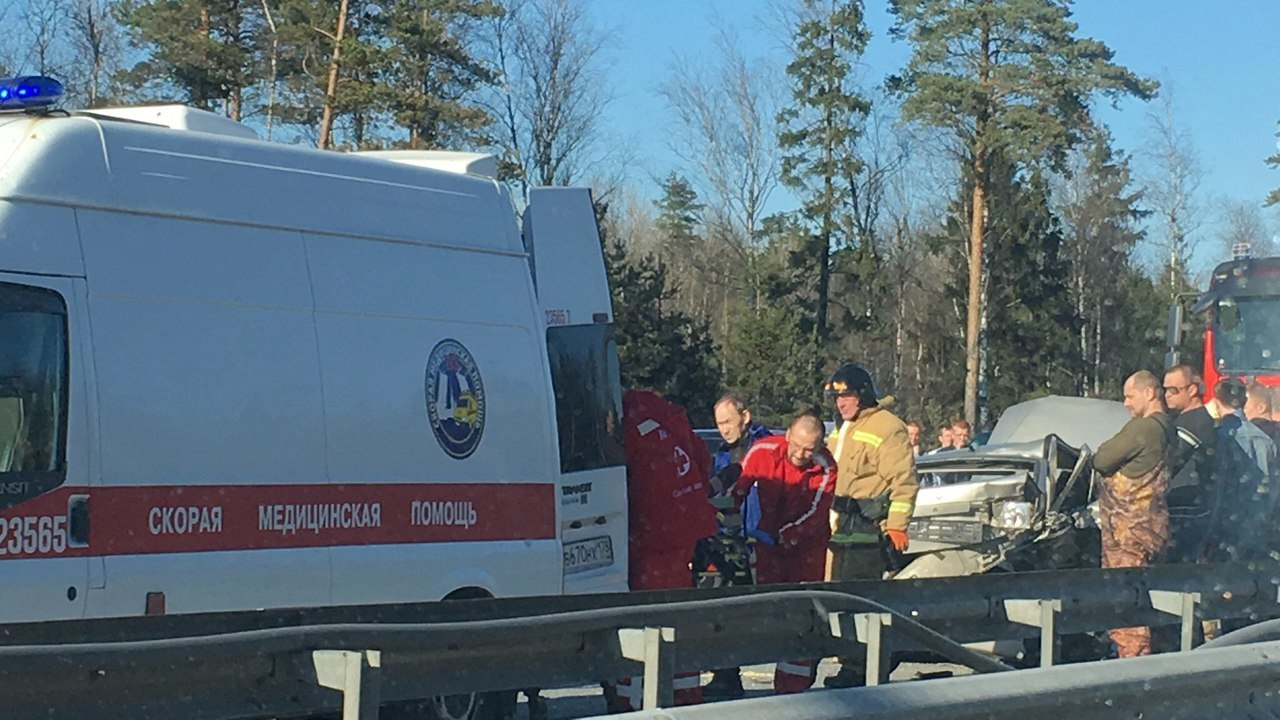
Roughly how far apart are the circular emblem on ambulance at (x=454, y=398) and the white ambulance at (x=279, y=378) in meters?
0.01

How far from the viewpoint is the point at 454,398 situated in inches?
274

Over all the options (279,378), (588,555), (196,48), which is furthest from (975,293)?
(279,378)

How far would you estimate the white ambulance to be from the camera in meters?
5.48

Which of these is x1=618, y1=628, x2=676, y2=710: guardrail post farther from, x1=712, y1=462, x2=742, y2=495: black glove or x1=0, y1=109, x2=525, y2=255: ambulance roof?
x1=712, y1=462, x2=742, y2=495: black glove

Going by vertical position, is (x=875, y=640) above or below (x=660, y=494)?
below

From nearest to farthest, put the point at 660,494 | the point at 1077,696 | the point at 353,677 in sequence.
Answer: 1. the point at 353,677
2. the point at 1077,696
3. the point at 660,494

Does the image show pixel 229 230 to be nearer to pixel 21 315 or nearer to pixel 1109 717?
pixel 21 315

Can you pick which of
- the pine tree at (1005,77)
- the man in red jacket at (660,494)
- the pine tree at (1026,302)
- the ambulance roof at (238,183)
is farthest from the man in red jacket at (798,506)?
the pine tree at (1026,302)

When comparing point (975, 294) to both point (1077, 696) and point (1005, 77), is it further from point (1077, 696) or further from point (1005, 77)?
point (1077, 696)

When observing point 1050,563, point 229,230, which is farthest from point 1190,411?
point 229,230

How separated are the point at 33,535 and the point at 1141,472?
19.1ft

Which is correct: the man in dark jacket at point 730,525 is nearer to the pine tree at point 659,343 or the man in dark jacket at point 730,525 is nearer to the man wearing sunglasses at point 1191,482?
the man wearing sunglasses at point 1191,482

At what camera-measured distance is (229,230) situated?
620 centimetres

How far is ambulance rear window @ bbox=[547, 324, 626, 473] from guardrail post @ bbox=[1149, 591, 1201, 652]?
2.76m
